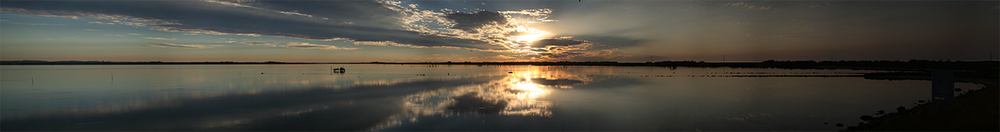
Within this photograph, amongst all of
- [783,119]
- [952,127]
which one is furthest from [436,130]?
[952,127]

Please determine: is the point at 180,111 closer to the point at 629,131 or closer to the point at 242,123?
the point at 242,123

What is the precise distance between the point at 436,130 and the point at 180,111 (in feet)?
36.1

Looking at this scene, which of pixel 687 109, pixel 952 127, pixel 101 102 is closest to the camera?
pixel 952 127

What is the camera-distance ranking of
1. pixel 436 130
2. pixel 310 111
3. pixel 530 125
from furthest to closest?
pixel 310 111 < pixel 530 125 < pixel 436 130

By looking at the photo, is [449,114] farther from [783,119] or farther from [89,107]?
[89,107]

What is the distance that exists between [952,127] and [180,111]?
23.3 m

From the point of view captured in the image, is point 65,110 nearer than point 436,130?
No

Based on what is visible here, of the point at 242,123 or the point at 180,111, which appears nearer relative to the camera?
the point at 242,123

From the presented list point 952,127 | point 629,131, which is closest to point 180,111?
point 629,131

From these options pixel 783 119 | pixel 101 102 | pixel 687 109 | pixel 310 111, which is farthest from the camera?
pixel 101 102

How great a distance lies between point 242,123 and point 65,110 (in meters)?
9.51

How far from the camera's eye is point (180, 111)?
14.5 metres

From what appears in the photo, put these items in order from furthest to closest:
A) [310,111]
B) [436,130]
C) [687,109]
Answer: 1. [687,109]
2. [310,111]
3. [436,130]

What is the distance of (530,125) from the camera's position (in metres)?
11.6
